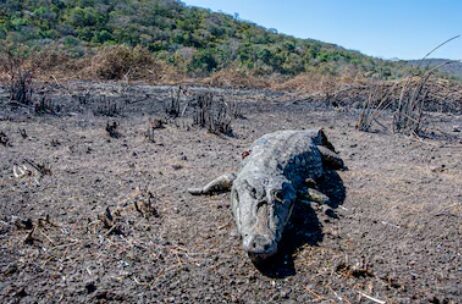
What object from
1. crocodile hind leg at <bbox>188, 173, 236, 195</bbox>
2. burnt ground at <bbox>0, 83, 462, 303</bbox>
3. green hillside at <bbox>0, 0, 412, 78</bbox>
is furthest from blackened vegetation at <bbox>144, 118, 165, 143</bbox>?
green hillside at <bbox>0, 0, 412, 78</bbox>

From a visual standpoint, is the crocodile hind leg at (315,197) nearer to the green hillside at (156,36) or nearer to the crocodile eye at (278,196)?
the crocodile eye at (278,196)

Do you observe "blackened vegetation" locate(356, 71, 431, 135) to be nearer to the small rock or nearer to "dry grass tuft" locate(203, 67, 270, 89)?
the small rock

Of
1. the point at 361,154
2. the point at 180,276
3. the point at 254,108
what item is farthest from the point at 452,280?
the point at 254,108

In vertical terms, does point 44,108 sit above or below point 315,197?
below

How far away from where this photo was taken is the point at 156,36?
2777cm

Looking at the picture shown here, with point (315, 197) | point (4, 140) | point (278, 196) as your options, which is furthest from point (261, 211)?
point (4, 140)

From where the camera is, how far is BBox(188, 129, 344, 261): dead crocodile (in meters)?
3.07

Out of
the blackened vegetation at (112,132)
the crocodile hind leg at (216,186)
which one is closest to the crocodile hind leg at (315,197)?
the crocodile hind leg at (216,186)

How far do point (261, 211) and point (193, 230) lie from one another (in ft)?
2.22

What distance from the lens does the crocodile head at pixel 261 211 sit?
9.60 ft

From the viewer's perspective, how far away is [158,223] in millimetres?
3711

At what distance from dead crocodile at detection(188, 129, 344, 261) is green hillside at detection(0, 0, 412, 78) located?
41.1ft

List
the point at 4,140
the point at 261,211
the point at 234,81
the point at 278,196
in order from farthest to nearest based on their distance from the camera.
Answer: the point at 234,81
the point at 4,140
the point at 278,196
the point at 261,211

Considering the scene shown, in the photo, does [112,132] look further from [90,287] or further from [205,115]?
[90,287]
